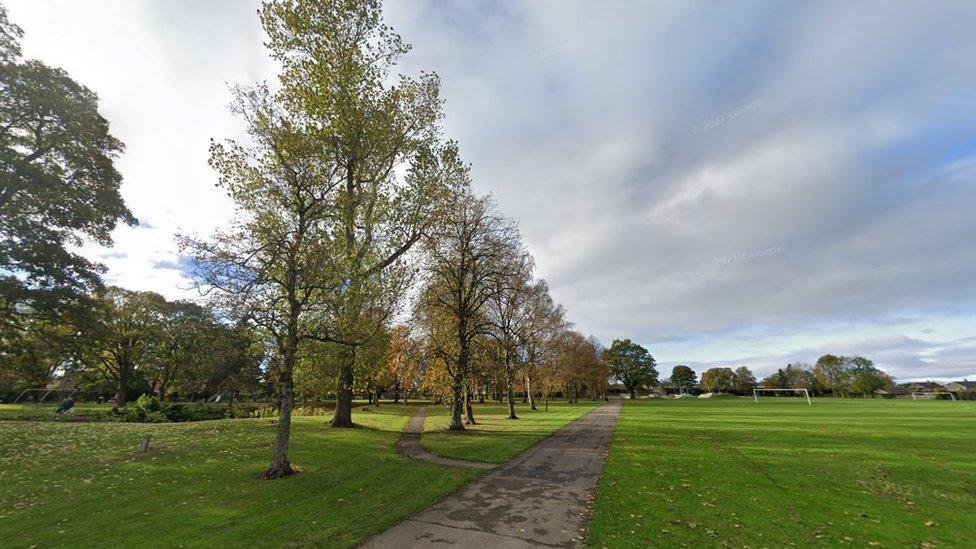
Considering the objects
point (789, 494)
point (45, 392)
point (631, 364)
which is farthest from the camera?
point (631, 364)

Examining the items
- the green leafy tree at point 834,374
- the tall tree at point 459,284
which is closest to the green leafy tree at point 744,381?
the green leafy tree at point 834,374

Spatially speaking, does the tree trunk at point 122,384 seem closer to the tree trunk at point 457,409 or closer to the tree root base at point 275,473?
the tree trunk at point 457,409

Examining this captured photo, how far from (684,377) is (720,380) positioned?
1499 centimetres

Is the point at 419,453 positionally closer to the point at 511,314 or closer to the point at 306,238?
the point at 306,238

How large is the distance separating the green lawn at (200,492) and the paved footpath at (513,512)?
2.36 ft

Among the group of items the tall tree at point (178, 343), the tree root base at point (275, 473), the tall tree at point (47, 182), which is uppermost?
the tall tree at point (47, 182)

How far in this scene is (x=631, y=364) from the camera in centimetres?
11556

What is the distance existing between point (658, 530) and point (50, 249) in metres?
30.9

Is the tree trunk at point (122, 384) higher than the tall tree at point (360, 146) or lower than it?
lower

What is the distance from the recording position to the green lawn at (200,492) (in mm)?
8133

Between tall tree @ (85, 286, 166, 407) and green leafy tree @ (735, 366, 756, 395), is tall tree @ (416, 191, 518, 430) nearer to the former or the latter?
tall tree @ (85, 286, 166, 407)

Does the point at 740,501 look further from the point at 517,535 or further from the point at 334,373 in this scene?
the point at 334,373

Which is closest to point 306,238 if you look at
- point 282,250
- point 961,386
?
point 282,250

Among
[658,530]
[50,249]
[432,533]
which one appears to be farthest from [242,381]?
[658,530]
